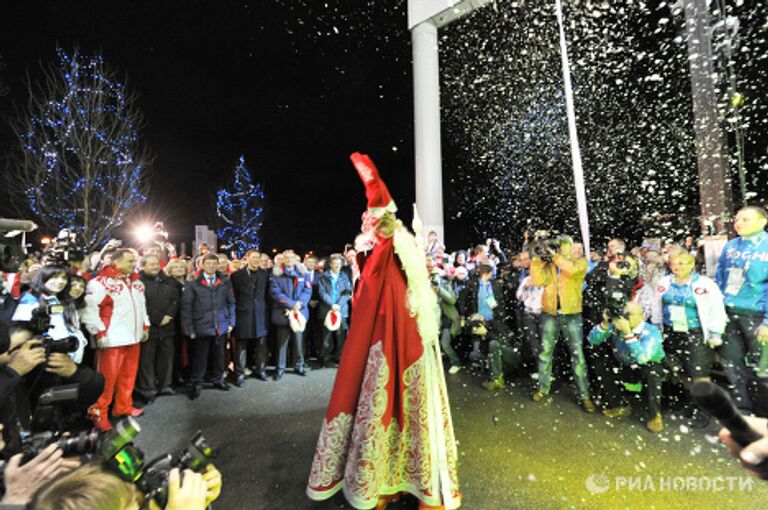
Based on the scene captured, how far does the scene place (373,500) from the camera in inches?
99.1

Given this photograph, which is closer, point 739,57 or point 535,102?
point 739,57

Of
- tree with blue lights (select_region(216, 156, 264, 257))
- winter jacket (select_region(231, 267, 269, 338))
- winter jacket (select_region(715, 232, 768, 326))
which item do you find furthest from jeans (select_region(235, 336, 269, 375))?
tree with blue lights (select_region(216, 156, 264, 257))

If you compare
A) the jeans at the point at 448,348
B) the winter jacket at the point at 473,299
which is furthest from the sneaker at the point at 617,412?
the jeans at the point at 448,348

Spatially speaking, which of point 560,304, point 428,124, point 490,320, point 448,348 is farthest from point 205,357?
point 428,124

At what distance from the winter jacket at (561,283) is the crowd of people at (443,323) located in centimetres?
2

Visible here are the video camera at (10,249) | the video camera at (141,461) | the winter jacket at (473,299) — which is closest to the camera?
the video camera at (141,461)

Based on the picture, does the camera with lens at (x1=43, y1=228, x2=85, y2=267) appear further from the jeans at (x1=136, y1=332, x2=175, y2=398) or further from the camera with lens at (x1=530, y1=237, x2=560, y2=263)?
the camera with lens at (x1=530, y1=237, x2=560, y2=263)

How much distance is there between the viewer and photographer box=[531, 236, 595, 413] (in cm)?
454

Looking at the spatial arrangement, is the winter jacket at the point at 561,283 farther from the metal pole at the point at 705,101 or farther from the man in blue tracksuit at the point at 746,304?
the metal pole at the point at 705,101

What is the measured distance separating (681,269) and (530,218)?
65.6ft

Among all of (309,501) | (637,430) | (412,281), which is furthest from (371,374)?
(637,430)

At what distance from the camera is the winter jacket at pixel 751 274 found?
12.4 ft

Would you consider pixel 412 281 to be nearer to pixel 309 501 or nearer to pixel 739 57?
pixel 309 501

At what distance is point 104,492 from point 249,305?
16.3 feet
